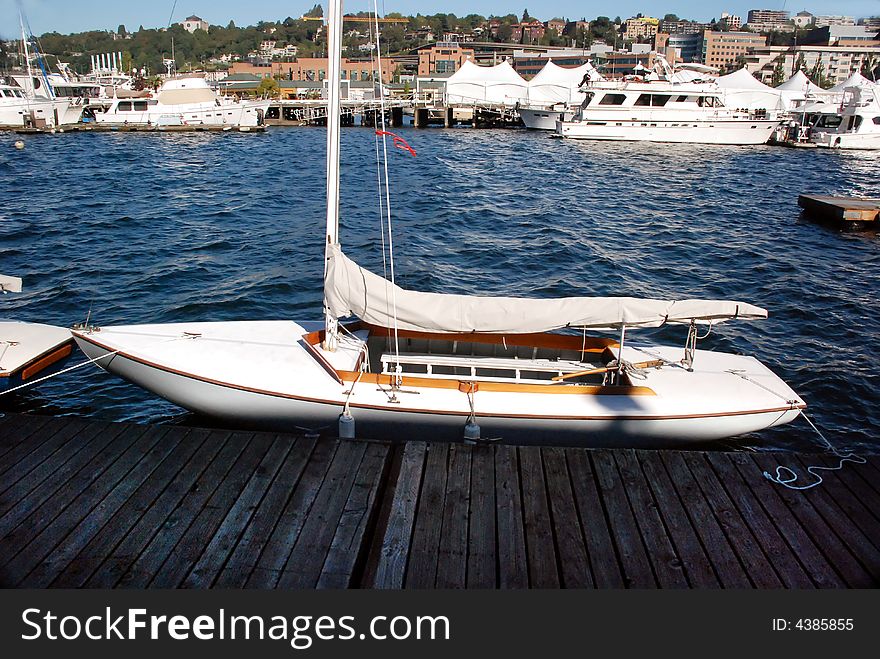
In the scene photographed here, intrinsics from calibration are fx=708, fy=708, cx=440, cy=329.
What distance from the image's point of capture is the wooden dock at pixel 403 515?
579 centimetres

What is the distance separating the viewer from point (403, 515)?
6.59 m

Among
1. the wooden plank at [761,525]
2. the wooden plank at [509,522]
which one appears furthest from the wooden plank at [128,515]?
the wooden plank at [761,525]

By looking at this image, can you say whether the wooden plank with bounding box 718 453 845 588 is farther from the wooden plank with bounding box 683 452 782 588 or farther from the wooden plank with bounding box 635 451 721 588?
the wooden plank with bounding box 635 451 721 588

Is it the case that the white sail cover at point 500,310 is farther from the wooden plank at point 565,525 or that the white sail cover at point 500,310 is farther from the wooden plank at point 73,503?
the wooden plank at point 73,503

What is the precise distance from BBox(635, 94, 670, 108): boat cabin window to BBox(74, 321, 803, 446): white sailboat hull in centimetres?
5652

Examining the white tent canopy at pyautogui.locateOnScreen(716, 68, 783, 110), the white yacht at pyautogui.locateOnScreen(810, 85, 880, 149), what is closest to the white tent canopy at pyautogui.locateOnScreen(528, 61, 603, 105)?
the white tent canopy at pyautogui.locateOnScreen(716, 68, 783, 110)

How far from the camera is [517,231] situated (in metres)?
29.1

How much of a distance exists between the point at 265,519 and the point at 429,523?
1.49 metres

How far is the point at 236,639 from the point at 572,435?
222 inches

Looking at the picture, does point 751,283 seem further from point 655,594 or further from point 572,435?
point 655,594

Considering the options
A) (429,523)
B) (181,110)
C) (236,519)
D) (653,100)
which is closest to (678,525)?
(429,523)

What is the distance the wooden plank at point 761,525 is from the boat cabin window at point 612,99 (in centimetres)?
5909

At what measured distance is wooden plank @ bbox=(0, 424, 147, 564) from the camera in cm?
621

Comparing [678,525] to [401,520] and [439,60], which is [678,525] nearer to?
[401,520]
